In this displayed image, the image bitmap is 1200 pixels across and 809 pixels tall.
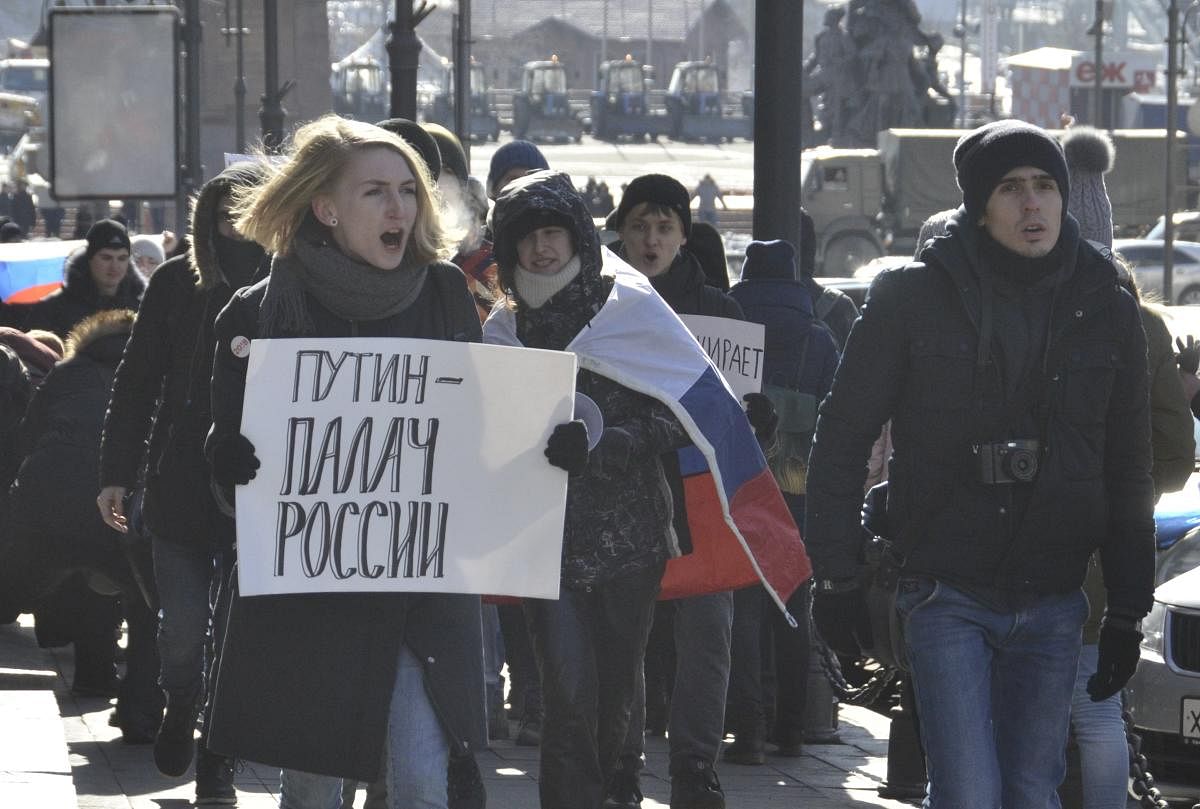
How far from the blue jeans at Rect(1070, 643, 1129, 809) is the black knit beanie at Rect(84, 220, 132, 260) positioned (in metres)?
6.00

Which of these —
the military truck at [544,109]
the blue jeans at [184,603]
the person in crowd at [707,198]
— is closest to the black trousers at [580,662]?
the blue jeans at [184,603]

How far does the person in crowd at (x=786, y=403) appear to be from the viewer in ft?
25.0

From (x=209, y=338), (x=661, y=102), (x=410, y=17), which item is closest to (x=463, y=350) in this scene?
(x=209, y=338)

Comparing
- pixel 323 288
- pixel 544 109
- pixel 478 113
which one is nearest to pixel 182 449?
pixel 323 288

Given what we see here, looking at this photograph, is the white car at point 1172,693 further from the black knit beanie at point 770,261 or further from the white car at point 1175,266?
the white car at point 1175,266

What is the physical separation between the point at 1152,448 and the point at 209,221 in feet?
7.96

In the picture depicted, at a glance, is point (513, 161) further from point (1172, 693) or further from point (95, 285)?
point (1172, 693)

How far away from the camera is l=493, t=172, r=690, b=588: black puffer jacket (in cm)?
541

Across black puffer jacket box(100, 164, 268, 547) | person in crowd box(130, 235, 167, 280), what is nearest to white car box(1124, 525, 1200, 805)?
black puffer jacket box(100, 164, 268, 547)

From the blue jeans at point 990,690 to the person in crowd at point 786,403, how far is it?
3.06m

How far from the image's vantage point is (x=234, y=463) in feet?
14.2

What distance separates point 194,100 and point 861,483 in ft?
64.2

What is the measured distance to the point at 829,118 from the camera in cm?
6806

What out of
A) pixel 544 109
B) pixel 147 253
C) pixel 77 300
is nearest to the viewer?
pixel 77 300
